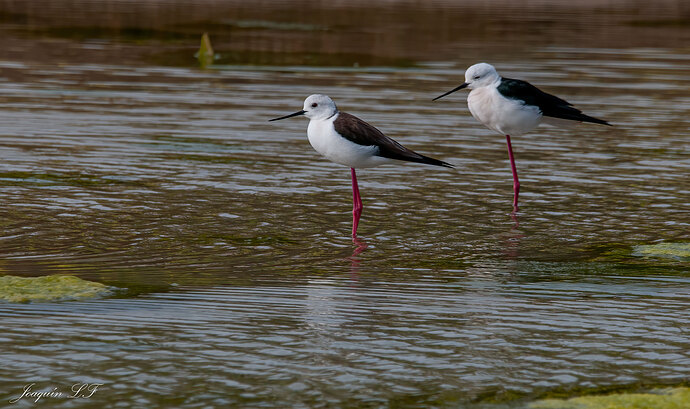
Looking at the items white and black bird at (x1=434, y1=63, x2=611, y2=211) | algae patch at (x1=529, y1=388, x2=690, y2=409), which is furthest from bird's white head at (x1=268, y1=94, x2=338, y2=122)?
algae patch at (x1=529, y1=388, x2=690, y2=409)

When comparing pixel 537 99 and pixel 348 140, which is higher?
pixel 537 99

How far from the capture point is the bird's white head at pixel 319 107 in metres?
10.4

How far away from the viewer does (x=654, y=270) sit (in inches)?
352

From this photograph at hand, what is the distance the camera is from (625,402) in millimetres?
6039

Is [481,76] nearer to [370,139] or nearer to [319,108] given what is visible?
[370,139]

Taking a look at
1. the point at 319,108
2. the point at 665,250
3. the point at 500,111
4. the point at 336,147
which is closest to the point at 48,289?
the point at 336,147

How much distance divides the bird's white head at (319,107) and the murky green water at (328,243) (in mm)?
966

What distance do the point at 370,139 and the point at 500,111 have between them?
220cm

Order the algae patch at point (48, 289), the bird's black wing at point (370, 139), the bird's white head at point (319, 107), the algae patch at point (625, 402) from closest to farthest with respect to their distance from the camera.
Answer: the algae patch at point (625, 402) → the algae patch at point (48, 289) → the bird's black wing at point (370, 139) → the bird's white head at point (319, 107)

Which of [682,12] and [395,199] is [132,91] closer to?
[395,199]

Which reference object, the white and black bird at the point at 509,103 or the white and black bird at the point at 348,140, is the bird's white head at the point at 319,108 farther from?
the white and black bird at the point at 509,103

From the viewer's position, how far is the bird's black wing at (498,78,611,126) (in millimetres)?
11984

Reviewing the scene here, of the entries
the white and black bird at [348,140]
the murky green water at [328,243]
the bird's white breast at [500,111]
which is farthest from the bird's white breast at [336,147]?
the bird's white breast at [500,111]

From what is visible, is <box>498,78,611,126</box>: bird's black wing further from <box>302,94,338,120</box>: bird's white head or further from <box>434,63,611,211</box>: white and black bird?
<box>302,94,338,120</box>: bird's white head
